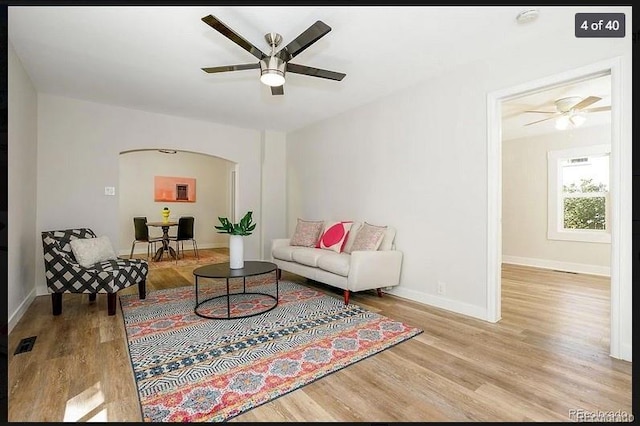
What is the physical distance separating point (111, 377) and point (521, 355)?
9.20 ft

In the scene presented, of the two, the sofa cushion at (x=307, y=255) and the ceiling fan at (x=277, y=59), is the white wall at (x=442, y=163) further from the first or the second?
the ceiling fan at (x=277, y=59)

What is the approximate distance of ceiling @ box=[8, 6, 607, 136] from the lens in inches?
90.9

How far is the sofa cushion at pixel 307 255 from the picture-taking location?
3967 mm

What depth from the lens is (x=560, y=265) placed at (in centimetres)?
559

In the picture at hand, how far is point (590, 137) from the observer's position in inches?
205

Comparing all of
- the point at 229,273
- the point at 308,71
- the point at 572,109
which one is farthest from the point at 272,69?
the point at 572,109

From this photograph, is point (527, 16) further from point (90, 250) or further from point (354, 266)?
point (90, 250)

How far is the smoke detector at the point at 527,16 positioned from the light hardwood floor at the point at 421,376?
2.51m

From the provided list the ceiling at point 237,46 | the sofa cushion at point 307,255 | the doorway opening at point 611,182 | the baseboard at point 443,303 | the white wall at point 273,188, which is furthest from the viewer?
the white wall at point 273,188

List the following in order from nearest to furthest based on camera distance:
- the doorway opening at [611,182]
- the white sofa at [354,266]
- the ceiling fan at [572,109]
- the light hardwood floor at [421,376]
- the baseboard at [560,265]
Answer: the light hardwood floor at [421,376], the doorway opening at [611,182], the white sofa at [354,266], the ceiling fan at [572,109], the baseboard at [560,265]

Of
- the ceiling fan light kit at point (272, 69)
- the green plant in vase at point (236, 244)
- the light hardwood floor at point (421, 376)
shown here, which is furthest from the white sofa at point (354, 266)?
the ceiling fan light kit at point (272, 69)

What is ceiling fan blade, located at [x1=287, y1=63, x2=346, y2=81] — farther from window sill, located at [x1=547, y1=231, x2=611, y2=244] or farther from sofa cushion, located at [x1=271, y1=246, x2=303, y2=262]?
window sill, located at [x1=547, y1=231, x2=611, y2=244]

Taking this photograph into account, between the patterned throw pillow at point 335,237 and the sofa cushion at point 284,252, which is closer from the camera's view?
the patterned throw pillow at point 335,237

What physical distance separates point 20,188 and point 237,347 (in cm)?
283
